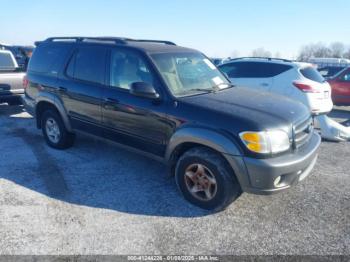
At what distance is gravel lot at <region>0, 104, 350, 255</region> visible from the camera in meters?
2.85

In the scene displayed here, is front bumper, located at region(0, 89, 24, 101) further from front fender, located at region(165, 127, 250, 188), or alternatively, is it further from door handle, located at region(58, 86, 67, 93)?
front fender, located at region(165, 127, 250, 188)

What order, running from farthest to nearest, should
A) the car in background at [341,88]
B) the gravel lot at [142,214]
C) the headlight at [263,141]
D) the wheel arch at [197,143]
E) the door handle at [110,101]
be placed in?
the car in background at [341,88]
the door handle at [110,101]
the wheel arch at [197,143]
the headlight at [263,141]
the gravel lot at [142,214]

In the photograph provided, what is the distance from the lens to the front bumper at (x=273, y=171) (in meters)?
2.98

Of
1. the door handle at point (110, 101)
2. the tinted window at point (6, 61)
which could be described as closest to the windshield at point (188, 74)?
the door handle at point (110, 101)

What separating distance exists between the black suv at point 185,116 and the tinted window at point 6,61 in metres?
4.27

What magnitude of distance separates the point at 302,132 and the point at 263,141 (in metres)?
0.77

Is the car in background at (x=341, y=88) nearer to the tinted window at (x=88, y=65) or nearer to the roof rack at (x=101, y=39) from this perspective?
the roof rack at (x=101, y=39)

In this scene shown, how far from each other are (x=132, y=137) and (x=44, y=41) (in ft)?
9.10

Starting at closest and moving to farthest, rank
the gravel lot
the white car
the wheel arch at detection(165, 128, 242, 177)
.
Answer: the gravel lot, the wheel arch at detection(165, 128, 242, 177), the white car

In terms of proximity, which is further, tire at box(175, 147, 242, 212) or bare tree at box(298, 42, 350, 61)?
bare tree at box(298, 42, 350, 61)

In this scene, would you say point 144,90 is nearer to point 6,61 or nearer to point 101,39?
point 101,39

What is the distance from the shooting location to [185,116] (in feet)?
11.1

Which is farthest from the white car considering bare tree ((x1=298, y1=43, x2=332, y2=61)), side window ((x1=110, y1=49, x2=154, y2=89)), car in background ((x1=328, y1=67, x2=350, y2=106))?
bare tree ((x1=298, y1=43, x2=332, y2=61))

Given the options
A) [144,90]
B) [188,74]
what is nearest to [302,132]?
[188,74]
